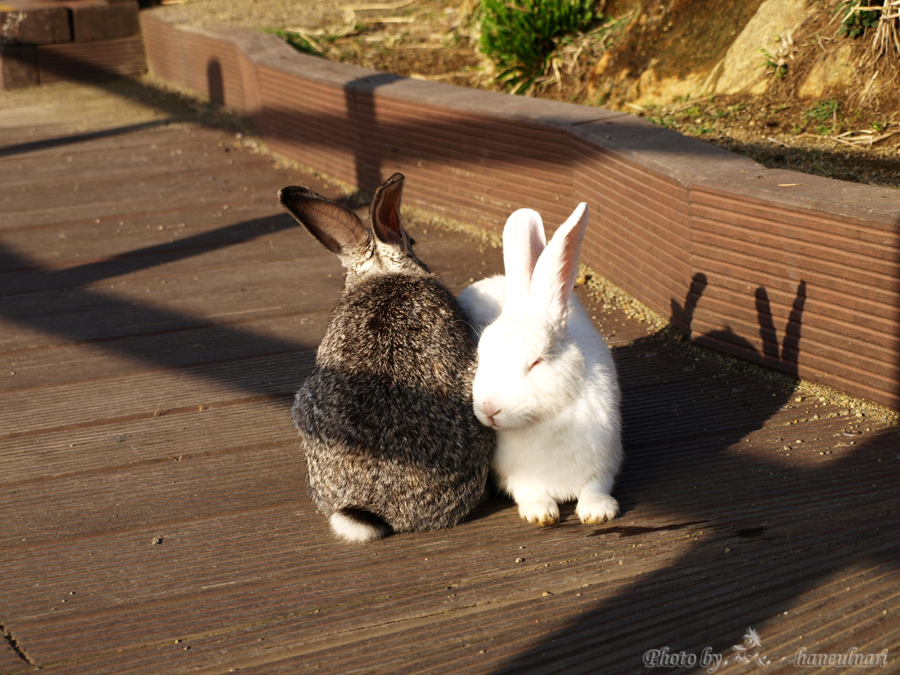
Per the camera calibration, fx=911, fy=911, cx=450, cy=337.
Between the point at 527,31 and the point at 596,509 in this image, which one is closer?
the point at 596,509

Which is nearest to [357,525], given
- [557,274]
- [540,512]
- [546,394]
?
[540,512]

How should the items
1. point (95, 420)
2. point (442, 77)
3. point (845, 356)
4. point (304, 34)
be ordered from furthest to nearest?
1. point (304, 34)
2. point (442, 77)
3. point (95, 420)
4. point (845, 356)

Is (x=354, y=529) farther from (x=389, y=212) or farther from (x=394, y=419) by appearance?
(x=389, y=212)

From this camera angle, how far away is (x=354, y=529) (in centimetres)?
268

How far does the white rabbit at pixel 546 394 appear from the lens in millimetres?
2709

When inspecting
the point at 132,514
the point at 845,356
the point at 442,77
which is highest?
the point at 442,77

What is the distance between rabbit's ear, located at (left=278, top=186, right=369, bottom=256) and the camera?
320cm

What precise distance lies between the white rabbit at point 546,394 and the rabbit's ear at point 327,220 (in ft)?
2.09

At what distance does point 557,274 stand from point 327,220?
95 centimetres

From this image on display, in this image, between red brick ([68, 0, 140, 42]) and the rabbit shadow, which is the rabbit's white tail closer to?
the rabbit shadow

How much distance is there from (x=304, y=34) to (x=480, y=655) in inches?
282

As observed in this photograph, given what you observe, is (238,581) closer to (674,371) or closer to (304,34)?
(674,371)

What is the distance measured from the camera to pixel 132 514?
116 inches

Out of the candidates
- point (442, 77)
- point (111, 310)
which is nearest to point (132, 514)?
point (111, 310)
